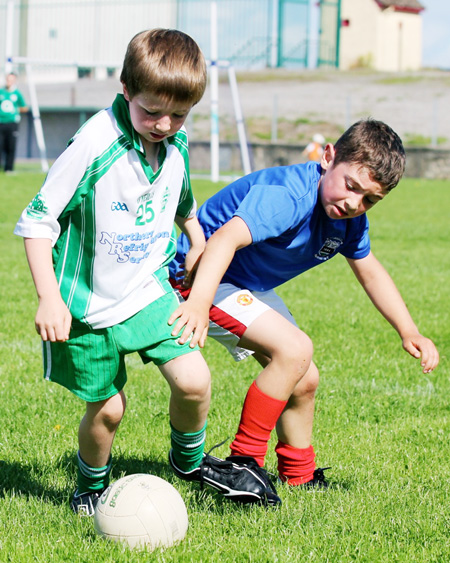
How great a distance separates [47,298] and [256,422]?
1.03 m

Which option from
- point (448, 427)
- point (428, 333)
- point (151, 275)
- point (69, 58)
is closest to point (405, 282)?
point (428, 333)

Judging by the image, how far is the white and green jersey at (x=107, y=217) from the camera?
2832 millimetres

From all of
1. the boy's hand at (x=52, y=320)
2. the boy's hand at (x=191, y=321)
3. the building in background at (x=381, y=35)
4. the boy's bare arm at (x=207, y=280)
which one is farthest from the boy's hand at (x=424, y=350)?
the building in background at (x=381, y=35)

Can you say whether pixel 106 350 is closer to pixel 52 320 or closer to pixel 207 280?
pixel 52 320

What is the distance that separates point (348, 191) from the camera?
320 cm

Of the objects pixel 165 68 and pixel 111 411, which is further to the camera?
pixel 111 411

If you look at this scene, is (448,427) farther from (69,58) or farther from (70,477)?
(69,58)

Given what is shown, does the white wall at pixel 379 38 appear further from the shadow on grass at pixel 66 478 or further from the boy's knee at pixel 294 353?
the boy's knee at pixel 294 353

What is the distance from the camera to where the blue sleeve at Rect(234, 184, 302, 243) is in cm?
307

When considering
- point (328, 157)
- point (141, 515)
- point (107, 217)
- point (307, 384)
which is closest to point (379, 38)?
point (328, 157)

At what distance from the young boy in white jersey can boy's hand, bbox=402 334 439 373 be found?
2.70 ft

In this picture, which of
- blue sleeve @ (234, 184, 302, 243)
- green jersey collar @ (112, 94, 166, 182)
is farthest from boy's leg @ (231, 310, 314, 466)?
green jersey collar @ (112, 94, 166, 182)

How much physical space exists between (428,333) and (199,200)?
29.0 feet

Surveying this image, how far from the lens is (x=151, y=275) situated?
3123 mm
